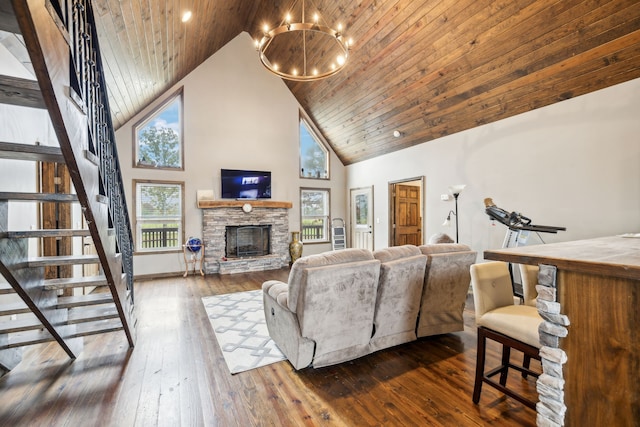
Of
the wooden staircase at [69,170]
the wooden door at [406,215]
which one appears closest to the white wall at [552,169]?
the wooden door at [406,215]

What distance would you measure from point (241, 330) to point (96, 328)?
4.55ft

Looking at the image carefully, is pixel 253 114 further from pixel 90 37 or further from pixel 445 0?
pixel 90 37

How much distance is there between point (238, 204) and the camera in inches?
258

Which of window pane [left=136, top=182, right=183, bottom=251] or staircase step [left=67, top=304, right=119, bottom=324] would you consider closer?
staircase step [left=67, top=304, right=119, bottom=324]

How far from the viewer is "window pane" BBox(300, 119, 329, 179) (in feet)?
25.7

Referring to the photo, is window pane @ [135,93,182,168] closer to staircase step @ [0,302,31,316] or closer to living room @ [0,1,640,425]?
living room @ [0,1,640,425]

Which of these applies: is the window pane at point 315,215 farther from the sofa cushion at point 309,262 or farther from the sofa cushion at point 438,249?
the sofa cushion at point 309,262

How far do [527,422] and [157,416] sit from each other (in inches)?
94.7

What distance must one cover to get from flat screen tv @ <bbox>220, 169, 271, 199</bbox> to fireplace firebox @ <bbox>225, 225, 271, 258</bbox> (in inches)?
30.4

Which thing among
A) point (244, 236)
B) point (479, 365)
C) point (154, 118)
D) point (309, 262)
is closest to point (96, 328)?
point (309, 262)

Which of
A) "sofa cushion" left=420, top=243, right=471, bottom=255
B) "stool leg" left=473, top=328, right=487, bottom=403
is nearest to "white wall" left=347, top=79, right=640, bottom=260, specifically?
"sofa cushion" left=420, top=243, right=471, bottom=255

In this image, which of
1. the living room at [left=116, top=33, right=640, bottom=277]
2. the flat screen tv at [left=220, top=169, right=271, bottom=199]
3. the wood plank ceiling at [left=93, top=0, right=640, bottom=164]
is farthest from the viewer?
the flat screen tv at [left=220, top=169, right=271, bottom=199]

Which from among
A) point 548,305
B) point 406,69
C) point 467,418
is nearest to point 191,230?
point 406,69

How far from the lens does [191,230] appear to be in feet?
20.9
